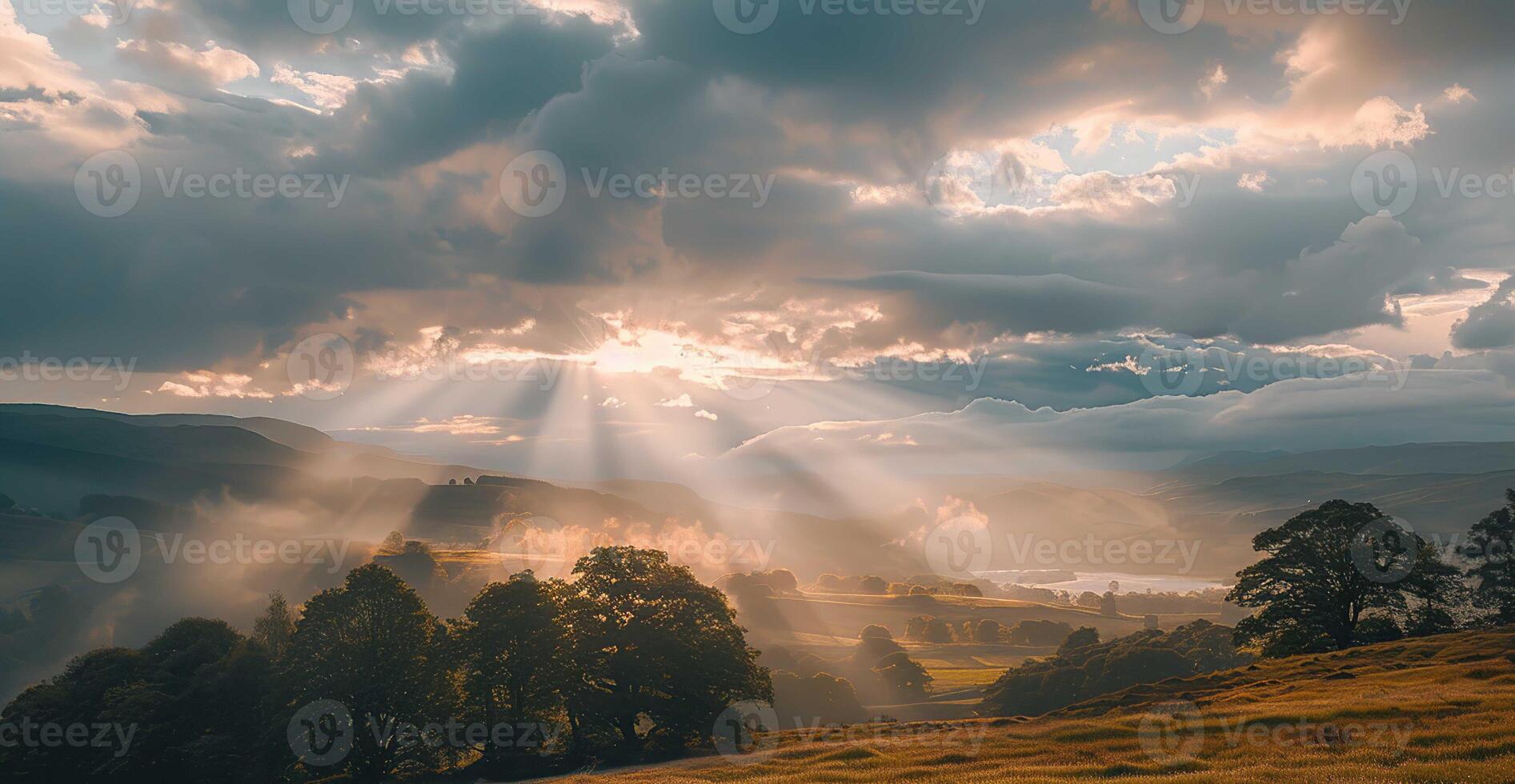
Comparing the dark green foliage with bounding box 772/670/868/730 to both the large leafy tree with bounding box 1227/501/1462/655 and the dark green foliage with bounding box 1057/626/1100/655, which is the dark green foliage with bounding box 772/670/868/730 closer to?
the dark green foliage with bounding box 1057/626/1100/655

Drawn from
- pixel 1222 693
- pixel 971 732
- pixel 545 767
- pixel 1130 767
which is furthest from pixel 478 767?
pixel 1222 693

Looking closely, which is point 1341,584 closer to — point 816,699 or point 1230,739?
point 1230,739

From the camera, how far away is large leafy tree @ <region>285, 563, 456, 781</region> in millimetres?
62688

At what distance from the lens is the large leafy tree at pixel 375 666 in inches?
2468

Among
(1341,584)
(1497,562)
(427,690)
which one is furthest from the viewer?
(1497,562)

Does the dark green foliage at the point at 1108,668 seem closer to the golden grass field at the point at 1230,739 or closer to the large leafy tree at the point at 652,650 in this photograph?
the golden grass field at the point at 1230,739

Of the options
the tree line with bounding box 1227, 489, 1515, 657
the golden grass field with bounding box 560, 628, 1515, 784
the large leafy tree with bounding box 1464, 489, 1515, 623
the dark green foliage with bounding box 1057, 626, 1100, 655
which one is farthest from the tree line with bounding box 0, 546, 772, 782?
the dark green foliage with bounding box 1057, 626, 1100, 655

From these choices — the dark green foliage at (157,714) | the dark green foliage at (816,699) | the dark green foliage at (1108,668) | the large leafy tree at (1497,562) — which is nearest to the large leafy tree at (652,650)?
the dark green foliage at (157,714)

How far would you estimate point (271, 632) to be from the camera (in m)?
106

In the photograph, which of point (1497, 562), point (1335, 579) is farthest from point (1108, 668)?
point (1335, 579)

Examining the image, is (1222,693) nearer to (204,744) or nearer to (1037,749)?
(1037,749)

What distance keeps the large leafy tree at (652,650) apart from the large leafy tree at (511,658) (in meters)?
2.03

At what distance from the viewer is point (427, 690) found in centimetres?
6525

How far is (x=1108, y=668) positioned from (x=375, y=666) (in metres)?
124
